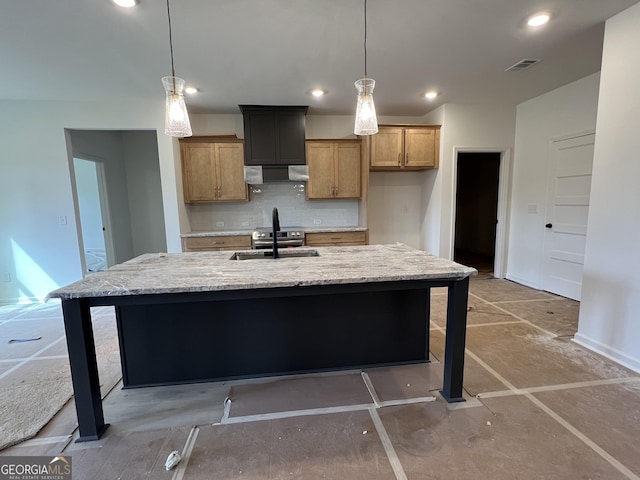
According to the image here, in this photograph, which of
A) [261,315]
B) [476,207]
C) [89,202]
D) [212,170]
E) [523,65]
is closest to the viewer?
[261,315]

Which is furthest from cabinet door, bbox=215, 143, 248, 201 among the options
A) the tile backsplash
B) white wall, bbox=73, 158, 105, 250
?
white wall, bbox=73, 158, 105, 250

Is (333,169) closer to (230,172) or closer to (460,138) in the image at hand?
(230,172)

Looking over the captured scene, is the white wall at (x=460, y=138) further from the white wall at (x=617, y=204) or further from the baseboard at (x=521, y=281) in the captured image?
Result: the white wall at (x=617, y=204)

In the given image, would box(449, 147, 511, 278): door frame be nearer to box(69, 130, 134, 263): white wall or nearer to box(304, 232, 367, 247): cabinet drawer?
box(304, 232, 367, 247): cabinet drawer

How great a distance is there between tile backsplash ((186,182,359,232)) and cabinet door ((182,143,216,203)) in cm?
33

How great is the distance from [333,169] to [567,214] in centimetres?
308

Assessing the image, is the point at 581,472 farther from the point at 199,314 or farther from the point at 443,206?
the point at 443,206

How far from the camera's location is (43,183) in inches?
149

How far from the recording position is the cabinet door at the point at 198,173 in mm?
4195

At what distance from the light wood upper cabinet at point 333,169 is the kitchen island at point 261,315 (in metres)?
2.14

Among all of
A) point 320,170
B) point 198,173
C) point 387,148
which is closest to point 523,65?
point 387,148

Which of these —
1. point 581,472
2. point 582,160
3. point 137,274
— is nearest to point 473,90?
point 582,160

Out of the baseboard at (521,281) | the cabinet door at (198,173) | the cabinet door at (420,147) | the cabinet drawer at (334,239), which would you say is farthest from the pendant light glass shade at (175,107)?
the baseboard at (521,281)

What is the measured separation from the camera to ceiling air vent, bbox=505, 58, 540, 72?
2895mm
